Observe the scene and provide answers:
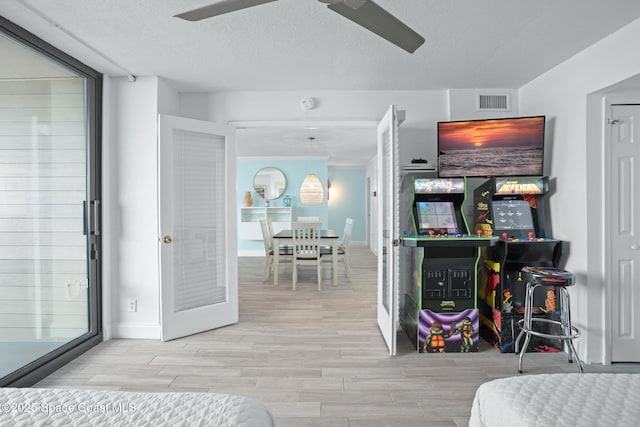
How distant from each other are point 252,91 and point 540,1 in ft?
8.55

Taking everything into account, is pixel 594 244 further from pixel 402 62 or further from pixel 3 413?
pixel 3 413

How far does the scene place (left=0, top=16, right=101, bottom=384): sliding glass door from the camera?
225 cm

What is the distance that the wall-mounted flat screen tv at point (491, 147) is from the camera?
2.95 m

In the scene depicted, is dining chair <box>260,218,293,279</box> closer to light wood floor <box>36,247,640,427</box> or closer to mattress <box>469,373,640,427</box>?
light wood floor <box>36,247,640,427</box>

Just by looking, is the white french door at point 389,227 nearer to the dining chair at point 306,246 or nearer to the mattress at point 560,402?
the mattress at point 560,402

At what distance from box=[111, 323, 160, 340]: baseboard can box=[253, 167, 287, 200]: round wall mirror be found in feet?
17.6

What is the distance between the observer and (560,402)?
42.7 inches

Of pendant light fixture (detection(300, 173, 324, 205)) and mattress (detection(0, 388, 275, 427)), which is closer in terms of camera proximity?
mattress (detection(0, 388, 275, 427))

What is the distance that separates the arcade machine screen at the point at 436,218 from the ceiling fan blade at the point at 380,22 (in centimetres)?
164

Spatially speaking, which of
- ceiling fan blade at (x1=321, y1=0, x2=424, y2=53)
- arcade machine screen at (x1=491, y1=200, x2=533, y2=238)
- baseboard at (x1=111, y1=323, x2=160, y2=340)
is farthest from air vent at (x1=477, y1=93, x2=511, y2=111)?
baseboard at (x1=111, y1=323, x2=160, y2=340)

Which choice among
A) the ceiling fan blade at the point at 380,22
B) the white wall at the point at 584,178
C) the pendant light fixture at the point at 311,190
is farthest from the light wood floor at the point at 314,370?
the pendant light fixture at the point at 311,190

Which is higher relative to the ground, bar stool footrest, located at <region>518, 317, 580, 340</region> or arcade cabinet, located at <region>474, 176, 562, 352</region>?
arcade cabinet, located at <region>474, 176, 562, 352</region>

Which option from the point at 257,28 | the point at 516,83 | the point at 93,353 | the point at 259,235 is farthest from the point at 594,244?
the point at 259,235

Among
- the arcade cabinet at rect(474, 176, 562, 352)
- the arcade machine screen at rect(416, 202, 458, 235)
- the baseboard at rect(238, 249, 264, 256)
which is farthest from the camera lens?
the baseboard at rect(238, 249, 264, 256)
